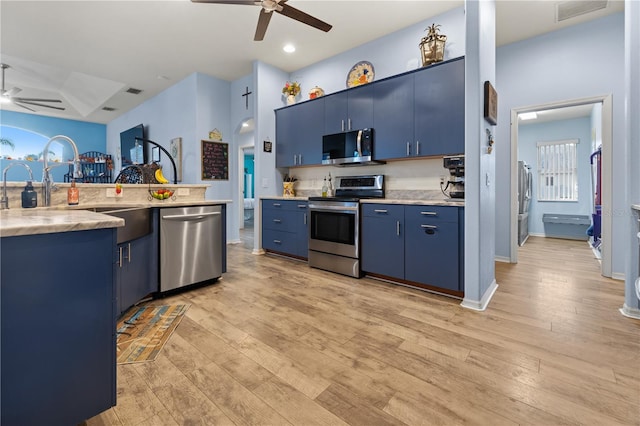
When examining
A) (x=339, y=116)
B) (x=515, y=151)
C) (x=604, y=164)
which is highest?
(x=339, y=116)

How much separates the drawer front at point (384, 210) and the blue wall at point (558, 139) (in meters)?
5.64

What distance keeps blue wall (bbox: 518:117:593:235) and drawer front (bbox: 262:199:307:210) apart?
5.94 meters

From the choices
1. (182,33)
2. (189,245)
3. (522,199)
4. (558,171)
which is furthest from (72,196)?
(558,171)

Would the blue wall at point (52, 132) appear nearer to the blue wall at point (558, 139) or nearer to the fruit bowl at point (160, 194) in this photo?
the fruit bowl at point (160, 194)

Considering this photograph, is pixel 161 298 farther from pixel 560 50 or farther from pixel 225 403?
pixel 560 50

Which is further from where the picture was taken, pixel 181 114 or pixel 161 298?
pixel 181 114

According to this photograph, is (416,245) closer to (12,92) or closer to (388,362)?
(388,362)

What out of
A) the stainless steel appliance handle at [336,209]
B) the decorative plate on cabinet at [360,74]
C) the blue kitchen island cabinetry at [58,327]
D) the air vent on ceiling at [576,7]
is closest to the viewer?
the blue kitchen island cabinetry at [58,327]

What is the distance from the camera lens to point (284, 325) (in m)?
Result: 2.18

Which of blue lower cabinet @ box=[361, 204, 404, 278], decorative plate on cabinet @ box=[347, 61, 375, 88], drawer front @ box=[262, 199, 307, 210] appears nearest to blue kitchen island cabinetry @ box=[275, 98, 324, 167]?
decorative plate on cabinet @ box=[347, 61, 375, 88]

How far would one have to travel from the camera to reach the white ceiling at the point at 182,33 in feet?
10.8

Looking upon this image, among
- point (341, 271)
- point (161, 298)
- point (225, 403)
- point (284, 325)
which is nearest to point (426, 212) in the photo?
point (341, 271)

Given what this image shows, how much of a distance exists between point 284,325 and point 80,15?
4.35 m

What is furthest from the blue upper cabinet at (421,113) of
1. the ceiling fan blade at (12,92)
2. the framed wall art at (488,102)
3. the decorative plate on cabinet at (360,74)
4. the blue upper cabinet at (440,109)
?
the ceiling fan blade at (12,92)
